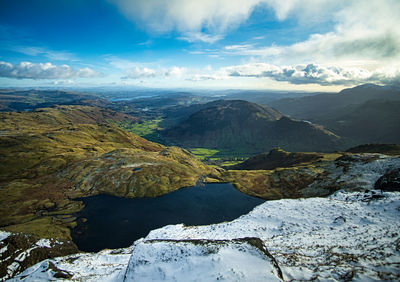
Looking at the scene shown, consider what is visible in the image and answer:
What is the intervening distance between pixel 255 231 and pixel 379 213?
3080 centimetres

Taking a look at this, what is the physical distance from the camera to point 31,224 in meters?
78.2

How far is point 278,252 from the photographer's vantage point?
37500 millimetres

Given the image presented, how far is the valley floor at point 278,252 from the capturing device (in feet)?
88.0

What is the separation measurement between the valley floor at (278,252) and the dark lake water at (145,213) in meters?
19.1

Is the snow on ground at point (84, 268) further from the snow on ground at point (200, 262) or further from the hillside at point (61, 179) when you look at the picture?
the hillside at point (61, 179)

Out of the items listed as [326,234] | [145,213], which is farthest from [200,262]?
[145,213]

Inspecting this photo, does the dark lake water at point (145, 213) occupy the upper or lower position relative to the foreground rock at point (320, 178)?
lower

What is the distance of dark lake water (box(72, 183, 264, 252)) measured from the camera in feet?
241

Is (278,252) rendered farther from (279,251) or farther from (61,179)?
(61,179)

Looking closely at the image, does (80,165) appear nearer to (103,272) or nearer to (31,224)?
(31,224)

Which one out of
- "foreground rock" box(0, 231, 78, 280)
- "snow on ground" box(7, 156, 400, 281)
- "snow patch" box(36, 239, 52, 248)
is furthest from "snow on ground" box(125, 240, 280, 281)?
"snow patch" box(36, 239, 52, 248)

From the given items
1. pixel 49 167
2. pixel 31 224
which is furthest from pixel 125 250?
pixel 49 167

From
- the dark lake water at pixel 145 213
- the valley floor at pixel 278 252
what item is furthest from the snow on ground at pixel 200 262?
Answer: the dark lake water at pixel 145 213

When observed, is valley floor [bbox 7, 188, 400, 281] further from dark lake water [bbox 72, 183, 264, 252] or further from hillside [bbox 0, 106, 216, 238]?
hillside [bbox 0, 106, 216, 238]
